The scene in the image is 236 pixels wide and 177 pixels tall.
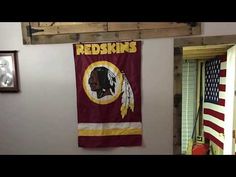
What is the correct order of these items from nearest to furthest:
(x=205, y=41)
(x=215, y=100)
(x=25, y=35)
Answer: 1. (x=205, y=41)
2. (x=25, y=35)
3. (x=215, y=100)

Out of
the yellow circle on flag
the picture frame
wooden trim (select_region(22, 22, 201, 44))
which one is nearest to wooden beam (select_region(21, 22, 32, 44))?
wooden trim (select_region(22, 22, 201, 44))

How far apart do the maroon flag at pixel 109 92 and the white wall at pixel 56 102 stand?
92 mm

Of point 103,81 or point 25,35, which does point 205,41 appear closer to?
point 103,81

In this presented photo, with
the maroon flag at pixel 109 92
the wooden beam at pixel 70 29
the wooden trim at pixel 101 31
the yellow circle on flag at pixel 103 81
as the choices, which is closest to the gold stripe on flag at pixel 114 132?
the maroon flag at pixel 109 92

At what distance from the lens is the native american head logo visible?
94.0 inches

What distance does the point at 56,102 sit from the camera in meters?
2.53

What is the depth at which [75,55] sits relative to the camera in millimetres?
2436

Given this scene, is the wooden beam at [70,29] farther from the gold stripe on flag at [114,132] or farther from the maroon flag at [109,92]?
the gold stripe on flag at [114,132]

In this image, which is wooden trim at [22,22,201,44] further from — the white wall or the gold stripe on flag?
the gold stripe on flag

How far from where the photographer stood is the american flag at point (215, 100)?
11.6 ft

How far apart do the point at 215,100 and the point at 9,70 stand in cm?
351

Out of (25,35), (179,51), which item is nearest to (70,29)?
(25,35)
